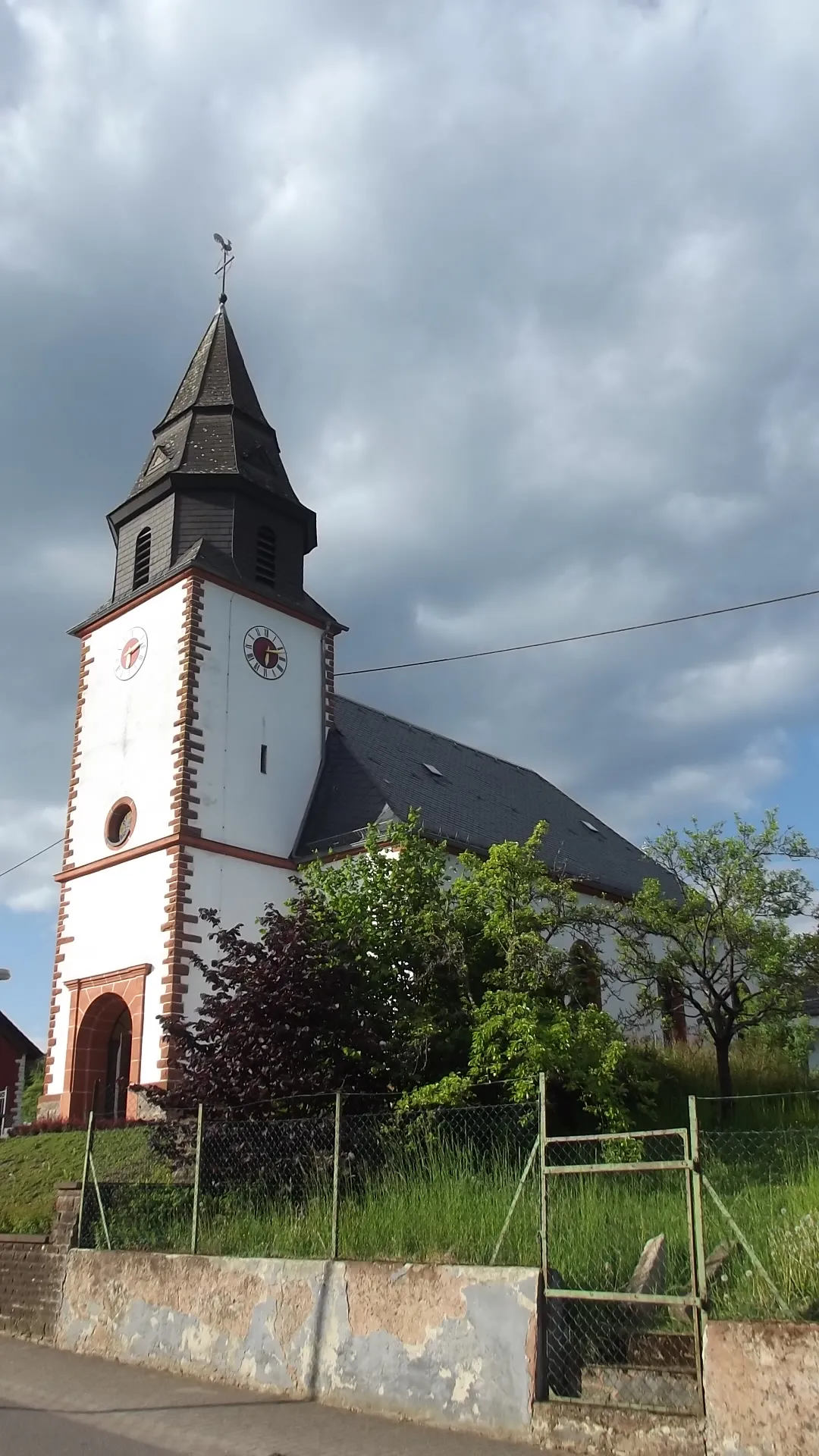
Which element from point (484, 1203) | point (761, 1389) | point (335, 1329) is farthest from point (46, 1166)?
point (761, 1389)

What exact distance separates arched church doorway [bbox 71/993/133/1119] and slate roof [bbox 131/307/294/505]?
10.6 meters

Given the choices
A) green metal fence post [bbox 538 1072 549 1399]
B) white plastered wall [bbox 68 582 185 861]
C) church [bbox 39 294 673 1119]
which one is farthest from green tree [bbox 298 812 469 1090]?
white plastered wall [bbox 68 582 185 861]

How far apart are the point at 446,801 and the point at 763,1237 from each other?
60.9ft

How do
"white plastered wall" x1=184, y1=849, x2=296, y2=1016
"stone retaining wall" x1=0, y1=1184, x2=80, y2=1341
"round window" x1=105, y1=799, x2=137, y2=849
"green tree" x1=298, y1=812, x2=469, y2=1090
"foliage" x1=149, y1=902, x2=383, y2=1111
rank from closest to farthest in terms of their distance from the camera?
Result: "stone retaining wall" x1=0, y1=1184, x2=80, y2=1341 < "foliage" x1=149, y1=902, x2=383, y2=1111 < "green tree" x1=298, y1=812, x2=469, y2=1090 < "white plastered wall" x1=184, y1=849, x2=296, y2=1016 < "round window" x1=105, y1=799, x2=137, y2=849

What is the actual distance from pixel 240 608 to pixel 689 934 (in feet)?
37.7

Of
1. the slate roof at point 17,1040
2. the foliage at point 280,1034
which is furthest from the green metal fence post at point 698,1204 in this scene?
the slate roof at point 17,1040

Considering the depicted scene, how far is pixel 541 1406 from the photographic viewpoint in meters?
7.23

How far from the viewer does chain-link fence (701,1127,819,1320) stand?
6855mm

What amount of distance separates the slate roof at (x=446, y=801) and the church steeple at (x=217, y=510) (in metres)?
3.32

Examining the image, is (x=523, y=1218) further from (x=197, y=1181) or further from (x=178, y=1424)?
(x=197, y=1181)

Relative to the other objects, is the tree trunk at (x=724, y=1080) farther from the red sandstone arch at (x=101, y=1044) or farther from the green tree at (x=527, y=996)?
the red sandstone arch at (x=101, y=1044)

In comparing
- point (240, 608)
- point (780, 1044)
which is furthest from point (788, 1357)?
point (240, 608)

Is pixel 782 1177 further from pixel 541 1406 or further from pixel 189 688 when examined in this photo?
pixel 189 688

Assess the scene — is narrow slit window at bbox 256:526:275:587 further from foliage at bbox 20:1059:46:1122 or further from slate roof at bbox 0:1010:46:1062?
slate roof at bbox 0:1010:46:1062
